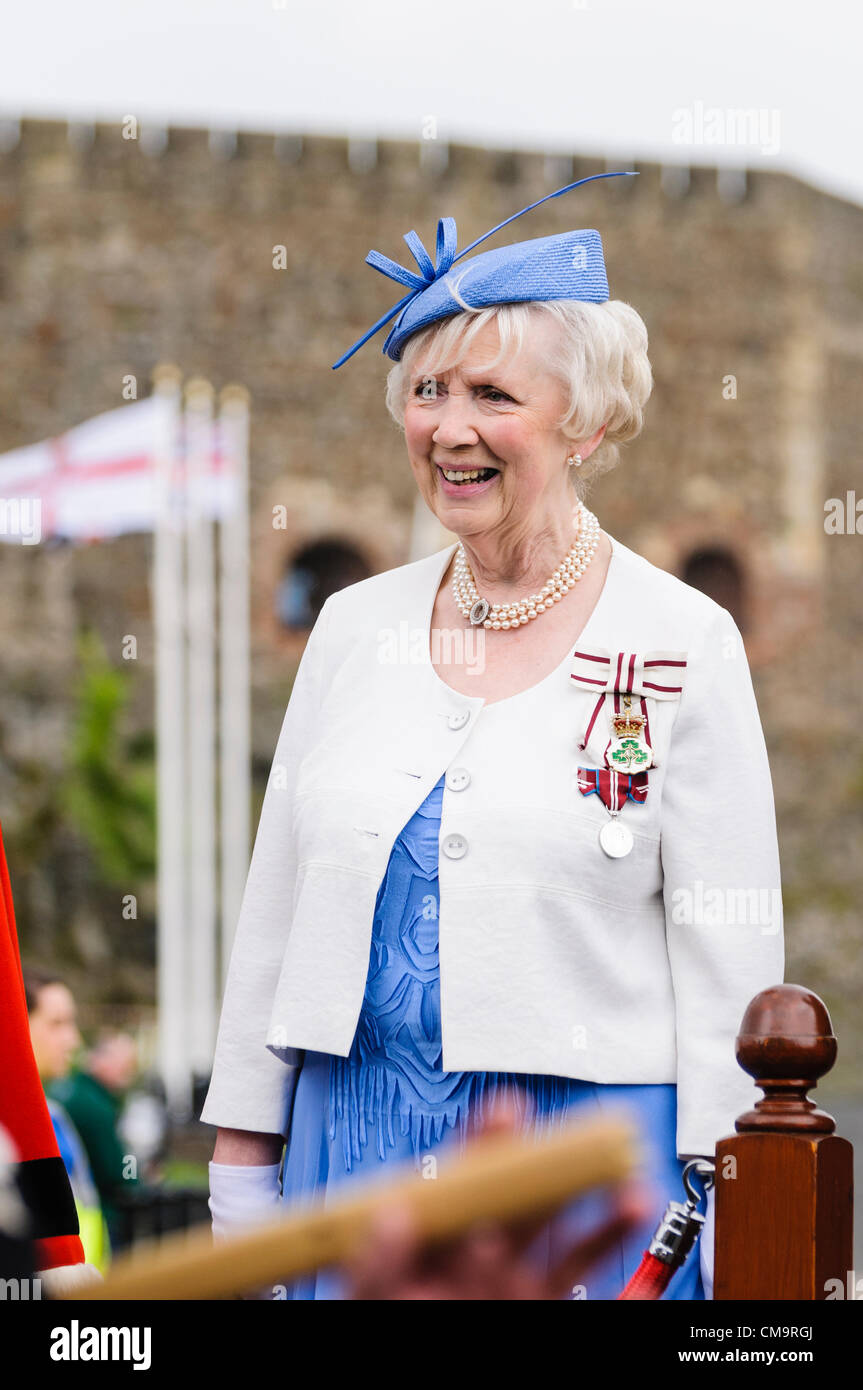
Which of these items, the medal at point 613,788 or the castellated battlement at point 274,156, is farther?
the castellated battlement at point 274,156

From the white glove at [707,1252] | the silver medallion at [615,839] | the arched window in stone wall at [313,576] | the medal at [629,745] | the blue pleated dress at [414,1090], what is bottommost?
the white glove at [707,1252]

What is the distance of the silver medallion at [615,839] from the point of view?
242cm

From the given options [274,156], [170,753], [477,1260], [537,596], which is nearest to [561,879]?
[537,596]

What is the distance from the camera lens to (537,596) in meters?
2.65

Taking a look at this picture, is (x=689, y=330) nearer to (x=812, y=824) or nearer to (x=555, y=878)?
(x=812, y=824)

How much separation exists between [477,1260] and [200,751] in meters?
13.9

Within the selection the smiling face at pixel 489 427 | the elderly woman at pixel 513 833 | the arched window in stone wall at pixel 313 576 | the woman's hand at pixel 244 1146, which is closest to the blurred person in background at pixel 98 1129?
the woman's hand at pixel 244 1146

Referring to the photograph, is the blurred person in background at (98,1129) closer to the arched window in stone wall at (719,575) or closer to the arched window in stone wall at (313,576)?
the arched window in stone wall at (313,576)

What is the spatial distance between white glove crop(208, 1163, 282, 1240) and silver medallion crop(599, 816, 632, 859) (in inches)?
26.1

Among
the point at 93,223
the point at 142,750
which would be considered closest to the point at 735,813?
the point at 142,750

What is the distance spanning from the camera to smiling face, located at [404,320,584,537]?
253cm

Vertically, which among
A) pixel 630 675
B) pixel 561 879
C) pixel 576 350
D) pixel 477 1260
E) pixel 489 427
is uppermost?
pixel 576 350

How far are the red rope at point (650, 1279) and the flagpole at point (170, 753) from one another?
1101 centimetres

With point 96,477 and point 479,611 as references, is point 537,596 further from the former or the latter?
point 96,477
